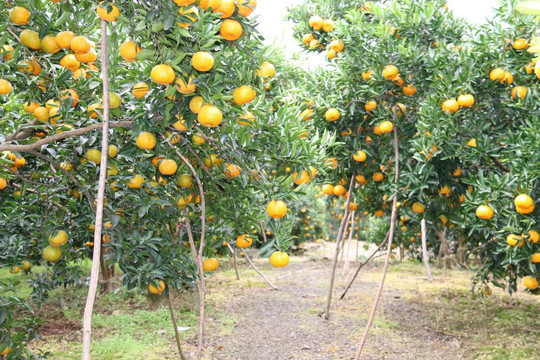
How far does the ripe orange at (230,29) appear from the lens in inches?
60.5

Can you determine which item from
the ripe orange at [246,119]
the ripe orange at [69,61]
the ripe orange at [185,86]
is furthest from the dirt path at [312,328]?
the ripe orange at [185,86]

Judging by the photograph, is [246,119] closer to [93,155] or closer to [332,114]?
[93,155]

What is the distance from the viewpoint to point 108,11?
4.85 feet

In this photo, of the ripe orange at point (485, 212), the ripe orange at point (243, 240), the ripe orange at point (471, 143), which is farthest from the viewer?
the ripe orange at point (471, 143)

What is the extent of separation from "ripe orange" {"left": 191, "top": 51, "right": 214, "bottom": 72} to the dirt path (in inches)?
138

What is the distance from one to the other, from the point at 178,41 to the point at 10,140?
1393 mm

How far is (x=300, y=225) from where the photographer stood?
1322 centimetres

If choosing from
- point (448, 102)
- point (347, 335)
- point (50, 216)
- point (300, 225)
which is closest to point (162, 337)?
point (347, 335)

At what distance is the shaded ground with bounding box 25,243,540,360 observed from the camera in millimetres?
4289

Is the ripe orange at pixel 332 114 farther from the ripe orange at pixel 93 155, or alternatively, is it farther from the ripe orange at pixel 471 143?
the ripe orange at pixel 93 155

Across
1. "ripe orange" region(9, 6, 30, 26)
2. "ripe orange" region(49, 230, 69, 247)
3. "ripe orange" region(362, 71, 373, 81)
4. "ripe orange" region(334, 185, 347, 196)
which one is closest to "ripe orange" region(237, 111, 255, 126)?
"ripe orange" region(9, 6, 30, 26)

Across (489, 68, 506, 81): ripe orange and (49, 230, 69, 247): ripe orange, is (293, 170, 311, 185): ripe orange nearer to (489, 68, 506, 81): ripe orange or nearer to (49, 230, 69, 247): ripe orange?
(49, 230, 69, 247): ripe orange

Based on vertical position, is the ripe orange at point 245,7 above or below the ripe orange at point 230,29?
above

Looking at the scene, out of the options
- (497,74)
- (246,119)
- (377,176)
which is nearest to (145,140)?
(246,119)
